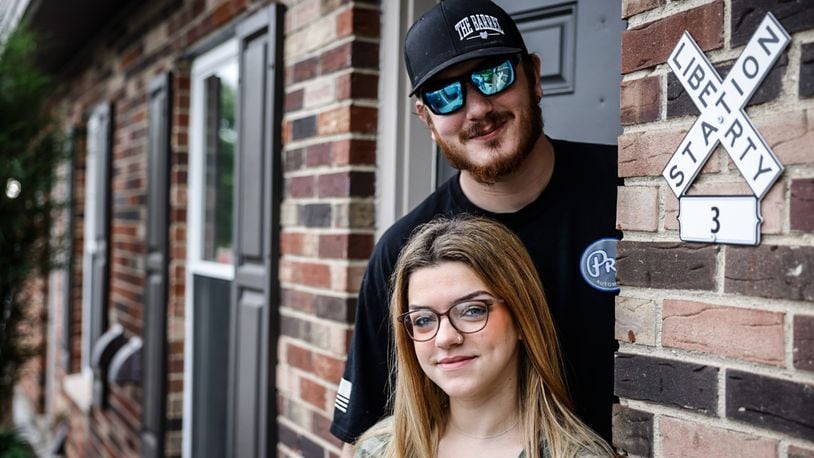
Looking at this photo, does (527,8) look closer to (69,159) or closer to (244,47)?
(244,47)

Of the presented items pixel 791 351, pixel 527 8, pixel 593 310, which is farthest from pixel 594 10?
pixel 791 351

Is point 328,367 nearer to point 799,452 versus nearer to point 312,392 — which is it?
point 312,392

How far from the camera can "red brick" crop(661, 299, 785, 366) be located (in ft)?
3.50

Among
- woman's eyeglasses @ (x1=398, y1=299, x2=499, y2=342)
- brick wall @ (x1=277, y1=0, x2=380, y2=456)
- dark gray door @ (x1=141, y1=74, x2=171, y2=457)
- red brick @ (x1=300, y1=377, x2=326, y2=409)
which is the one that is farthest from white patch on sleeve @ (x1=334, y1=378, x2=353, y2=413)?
dark gray door @ (x1=141, y1=74, x2=171, y2=457)

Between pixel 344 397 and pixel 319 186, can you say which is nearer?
pixel 344 397

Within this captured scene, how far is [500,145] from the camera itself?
1.60 m

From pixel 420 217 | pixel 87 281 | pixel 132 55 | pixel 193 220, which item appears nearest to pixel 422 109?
pixel 420 217

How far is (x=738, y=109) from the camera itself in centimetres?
111

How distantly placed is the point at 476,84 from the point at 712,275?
2.18ft

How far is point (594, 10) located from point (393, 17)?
636 millimetres

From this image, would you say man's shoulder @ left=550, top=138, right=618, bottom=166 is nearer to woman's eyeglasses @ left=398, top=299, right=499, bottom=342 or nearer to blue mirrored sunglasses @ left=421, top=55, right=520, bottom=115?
blue mirrored sunglasses @ left=421, top=55, right=520, bottom=115

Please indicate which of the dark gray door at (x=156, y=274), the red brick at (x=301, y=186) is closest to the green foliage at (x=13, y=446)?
the dark gray door at (x=156, y=274)

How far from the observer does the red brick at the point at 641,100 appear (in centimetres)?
125

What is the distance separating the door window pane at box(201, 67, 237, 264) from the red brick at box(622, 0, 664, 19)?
2.76 m
